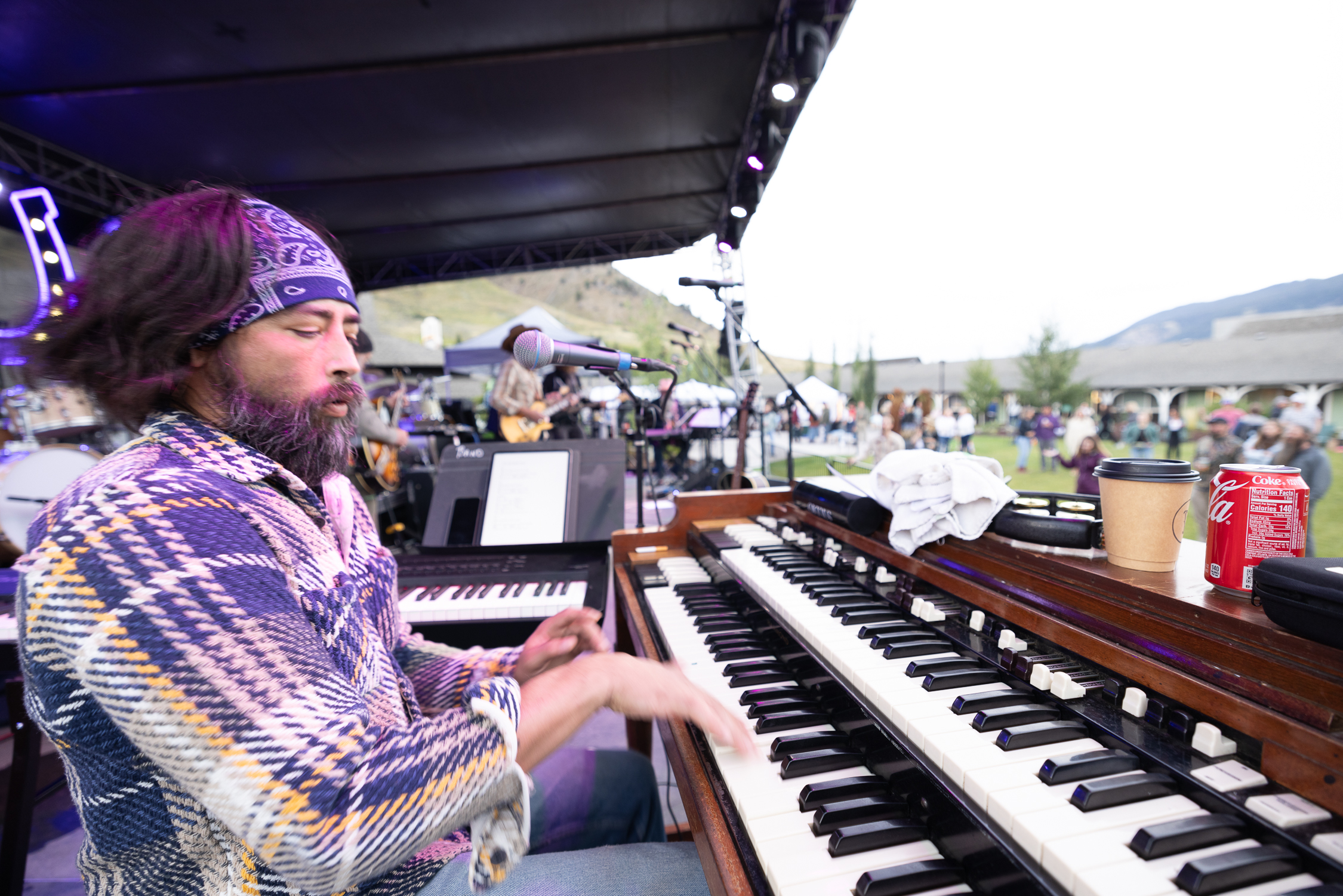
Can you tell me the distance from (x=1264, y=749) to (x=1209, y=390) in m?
22.8

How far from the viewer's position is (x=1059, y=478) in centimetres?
1246

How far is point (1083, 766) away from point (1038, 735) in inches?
3.2

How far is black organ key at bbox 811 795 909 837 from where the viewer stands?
2.81 ft

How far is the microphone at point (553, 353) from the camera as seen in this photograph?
174 centimetres

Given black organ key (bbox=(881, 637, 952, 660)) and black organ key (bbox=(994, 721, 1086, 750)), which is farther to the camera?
black organ key (bbox=(881, 637, 952, 660))

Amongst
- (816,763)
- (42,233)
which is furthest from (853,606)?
(42,233)

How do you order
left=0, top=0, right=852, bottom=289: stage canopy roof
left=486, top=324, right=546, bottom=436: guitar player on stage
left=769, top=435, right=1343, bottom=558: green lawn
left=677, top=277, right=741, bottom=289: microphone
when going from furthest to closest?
left=486, top=324, right=546, bottom=436: guitar player on stage < left=0, top=0, right=852, bottom=289: stage canopy roof < left=769, top=435, right=1343, bottom=558: green lawn < left=677, top=277, right=741, bottom=289: microphone

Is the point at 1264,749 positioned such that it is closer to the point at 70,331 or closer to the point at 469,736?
the point at 469,736

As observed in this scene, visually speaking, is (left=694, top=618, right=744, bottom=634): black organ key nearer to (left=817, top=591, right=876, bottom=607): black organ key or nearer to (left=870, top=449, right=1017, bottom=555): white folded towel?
(left=817, top=591, right=876, bottom=607): black organ key

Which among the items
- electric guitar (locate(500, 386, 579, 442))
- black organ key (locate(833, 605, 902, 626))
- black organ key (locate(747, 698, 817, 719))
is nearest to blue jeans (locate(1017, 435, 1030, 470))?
electric guitar (locate(500, 386, 579, 442))

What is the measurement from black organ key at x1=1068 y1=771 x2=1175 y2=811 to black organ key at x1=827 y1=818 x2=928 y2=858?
0.70 feet

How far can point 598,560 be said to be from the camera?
2619mm

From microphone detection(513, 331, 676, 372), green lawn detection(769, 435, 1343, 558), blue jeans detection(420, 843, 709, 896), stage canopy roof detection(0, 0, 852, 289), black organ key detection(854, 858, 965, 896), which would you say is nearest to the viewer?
black organ key detection(854, 858, 965, 896)

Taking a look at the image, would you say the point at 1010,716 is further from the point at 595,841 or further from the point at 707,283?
the point at 707,283
